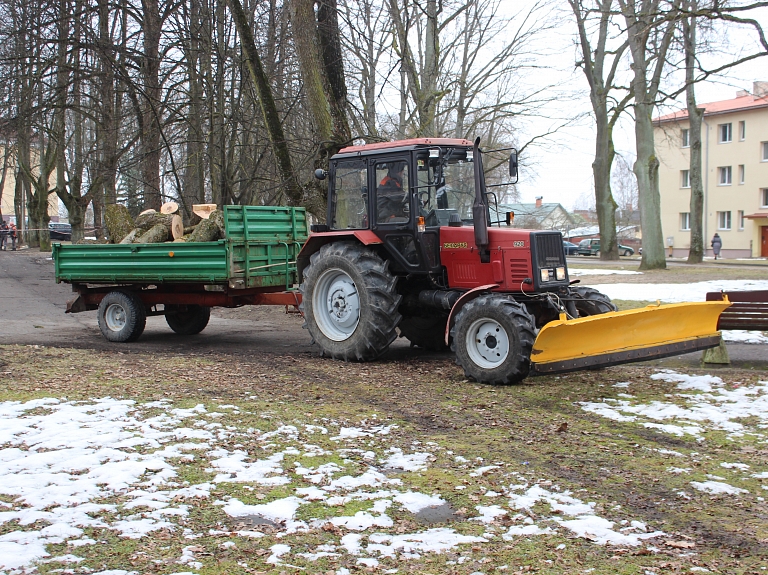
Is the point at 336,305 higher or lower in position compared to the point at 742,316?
higher

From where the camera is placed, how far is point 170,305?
13.1 m

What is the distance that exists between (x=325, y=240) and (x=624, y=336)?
4.16m

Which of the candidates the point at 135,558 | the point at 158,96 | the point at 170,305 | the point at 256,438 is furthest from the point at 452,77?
the point at 135,558

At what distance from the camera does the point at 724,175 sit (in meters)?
54.6

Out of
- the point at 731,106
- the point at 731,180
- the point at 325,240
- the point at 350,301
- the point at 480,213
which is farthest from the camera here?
the point at 731,106

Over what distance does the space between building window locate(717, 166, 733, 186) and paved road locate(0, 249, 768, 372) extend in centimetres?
4422

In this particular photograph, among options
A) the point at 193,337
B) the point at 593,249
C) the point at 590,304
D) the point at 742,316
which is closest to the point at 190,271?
the point at 193,337

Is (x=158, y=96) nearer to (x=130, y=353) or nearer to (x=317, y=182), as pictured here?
(x=317, y=182)

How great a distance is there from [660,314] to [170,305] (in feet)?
25.4

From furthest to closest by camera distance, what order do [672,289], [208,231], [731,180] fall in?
[731,180] < [672,289] < [208,231]

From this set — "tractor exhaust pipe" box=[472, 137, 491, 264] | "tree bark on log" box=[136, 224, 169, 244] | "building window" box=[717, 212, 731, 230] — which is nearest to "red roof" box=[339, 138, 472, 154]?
"tractor exhaust pipe" box=[472, 137, 491, 264]

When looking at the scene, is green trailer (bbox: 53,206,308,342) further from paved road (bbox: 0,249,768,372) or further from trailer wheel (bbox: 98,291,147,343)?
paved road (bbox: 0,249,768,372)

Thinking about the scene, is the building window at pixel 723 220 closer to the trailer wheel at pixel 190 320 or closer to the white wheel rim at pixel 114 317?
the trailer wheel at pixel 190 320

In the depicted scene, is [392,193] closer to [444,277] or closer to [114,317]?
[444,277]
